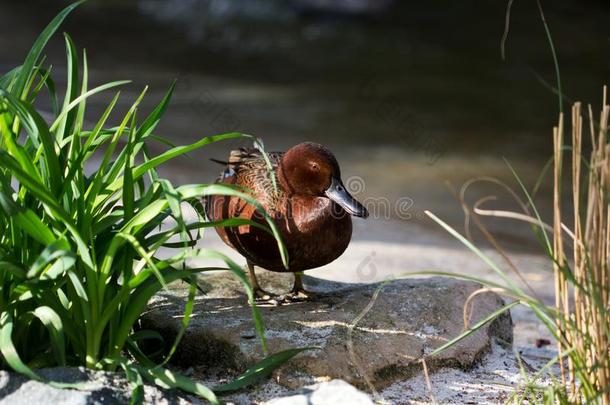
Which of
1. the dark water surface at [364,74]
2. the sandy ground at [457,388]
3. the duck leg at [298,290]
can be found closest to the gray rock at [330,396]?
the sandy ground at [457,388]

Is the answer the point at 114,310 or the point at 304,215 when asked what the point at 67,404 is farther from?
the point at 304,215

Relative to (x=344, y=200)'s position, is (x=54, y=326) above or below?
below

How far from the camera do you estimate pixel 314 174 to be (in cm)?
324

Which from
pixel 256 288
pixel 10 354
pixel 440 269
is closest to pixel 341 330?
pixel 256 288

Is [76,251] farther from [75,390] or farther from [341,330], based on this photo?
[341,330]

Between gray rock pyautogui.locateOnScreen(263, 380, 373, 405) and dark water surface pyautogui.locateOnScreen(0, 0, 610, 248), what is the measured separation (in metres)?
4.15

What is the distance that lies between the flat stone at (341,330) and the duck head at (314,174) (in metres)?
0.40

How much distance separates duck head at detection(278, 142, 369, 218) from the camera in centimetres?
323

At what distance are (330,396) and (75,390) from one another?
64 cm

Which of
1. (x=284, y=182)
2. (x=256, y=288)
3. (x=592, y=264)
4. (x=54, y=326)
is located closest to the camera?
(x=592, y=264)

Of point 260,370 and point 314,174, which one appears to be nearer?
point 260,370

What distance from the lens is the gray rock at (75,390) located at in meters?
2.20

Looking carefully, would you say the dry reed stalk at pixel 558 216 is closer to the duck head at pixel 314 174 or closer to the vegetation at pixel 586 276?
the vegetation at pixel 586 276

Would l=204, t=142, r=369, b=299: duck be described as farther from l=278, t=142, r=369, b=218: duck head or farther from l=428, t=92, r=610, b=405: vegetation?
l=428, t=92, r=610, b=405: vegetation
